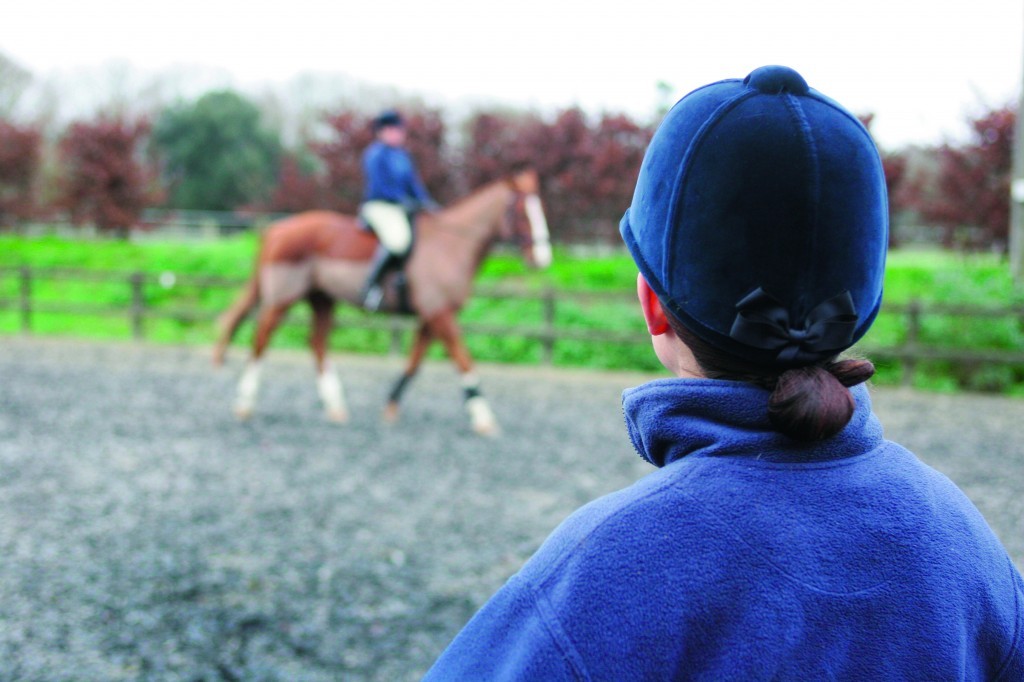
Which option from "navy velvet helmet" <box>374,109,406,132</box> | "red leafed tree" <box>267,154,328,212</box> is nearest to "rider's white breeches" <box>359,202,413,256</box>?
"navy velvet helmet" <box>374,109,406,132</box>

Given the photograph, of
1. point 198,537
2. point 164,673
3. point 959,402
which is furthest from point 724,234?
point 959,402

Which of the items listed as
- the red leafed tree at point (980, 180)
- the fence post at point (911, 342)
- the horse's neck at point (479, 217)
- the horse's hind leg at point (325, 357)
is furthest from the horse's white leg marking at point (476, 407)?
the red leafed tree at point (980, 180)

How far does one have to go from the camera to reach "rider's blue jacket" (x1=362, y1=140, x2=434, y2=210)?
774cm

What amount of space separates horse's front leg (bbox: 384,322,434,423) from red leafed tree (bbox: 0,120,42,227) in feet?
47.4

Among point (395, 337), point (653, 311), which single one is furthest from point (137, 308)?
point (653, 311)

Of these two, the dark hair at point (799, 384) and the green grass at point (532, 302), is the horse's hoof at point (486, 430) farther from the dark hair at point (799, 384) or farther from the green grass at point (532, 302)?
the dark hair at point (799, 384)

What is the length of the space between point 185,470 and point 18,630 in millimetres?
2662

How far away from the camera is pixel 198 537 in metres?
4.54

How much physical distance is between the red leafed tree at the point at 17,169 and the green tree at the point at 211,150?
833 cm

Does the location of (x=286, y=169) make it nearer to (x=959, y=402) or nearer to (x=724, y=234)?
(x=959, y=402)

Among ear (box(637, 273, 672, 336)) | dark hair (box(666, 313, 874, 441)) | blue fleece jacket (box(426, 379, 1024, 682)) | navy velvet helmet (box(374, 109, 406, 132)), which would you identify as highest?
navy velvet helmet (box(374, 109, 406, 132))

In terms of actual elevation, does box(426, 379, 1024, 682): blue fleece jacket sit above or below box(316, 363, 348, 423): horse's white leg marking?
above

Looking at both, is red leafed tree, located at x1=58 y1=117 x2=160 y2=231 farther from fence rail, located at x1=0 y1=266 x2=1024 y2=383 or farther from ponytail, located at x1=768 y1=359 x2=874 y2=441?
ponytail, located at x1=768 y1=359 x2=874 y2=441

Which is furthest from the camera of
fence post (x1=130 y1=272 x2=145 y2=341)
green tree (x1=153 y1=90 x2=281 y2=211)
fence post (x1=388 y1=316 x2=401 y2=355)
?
green tree (x1=153 y1=90 x2=281 y2=211)
